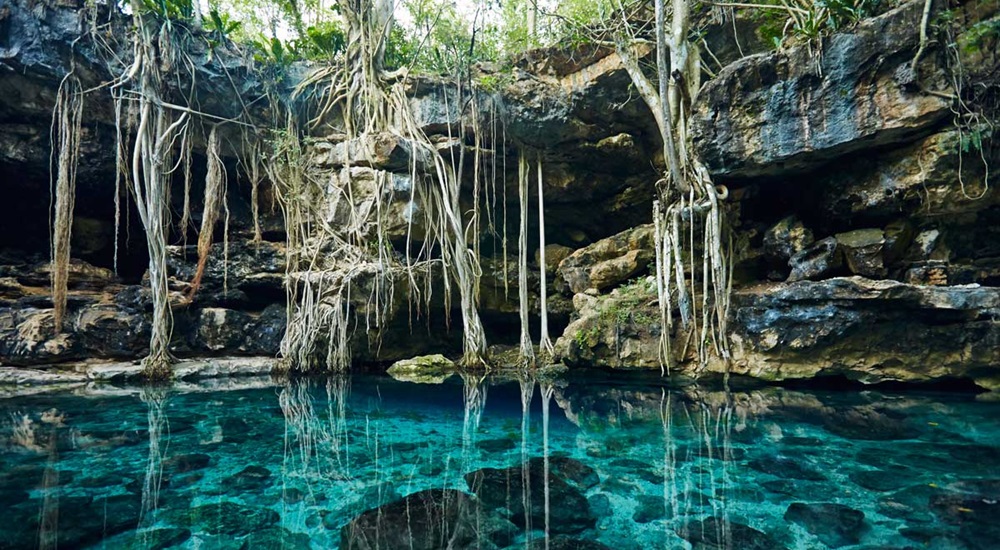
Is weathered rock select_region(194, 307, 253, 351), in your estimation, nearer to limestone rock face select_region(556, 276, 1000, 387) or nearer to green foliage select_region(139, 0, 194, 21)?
green foliage select_region(139, 0, 194, 21)

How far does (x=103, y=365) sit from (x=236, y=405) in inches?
105

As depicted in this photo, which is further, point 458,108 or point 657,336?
point 458,108

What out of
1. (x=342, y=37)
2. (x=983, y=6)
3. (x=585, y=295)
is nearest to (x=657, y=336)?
(x=585, y=295)

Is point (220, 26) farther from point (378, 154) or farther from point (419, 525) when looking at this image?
point (419, 525)

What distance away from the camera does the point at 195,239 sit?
25.5 ft

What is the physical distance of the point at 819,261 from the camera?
4.82 meters

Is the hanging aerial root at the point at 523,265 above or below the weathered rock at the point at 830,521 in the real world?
above

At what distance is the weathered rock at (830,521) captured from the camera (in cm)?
167

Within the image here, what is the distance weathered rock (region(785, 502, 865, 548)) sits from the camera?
65.9 inches

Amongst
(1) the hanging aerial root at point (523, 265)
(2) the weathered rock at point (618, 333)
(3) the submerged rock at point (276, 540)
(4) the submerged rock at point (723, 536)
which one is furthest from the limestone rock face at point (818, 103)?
(3) the submerged rock at point (276, 540)

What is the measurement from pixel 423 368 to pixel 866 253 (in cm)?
520

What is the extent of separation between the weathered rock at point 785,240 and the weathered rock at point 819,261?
0.43 feet

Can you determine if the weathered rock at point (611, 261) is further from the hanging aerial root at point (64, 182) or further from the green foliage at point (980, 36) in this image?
the hanging aerial root at point (64, 182)

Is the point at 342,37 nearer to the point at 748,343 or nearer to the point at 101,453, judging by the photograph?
the point at 101,453
